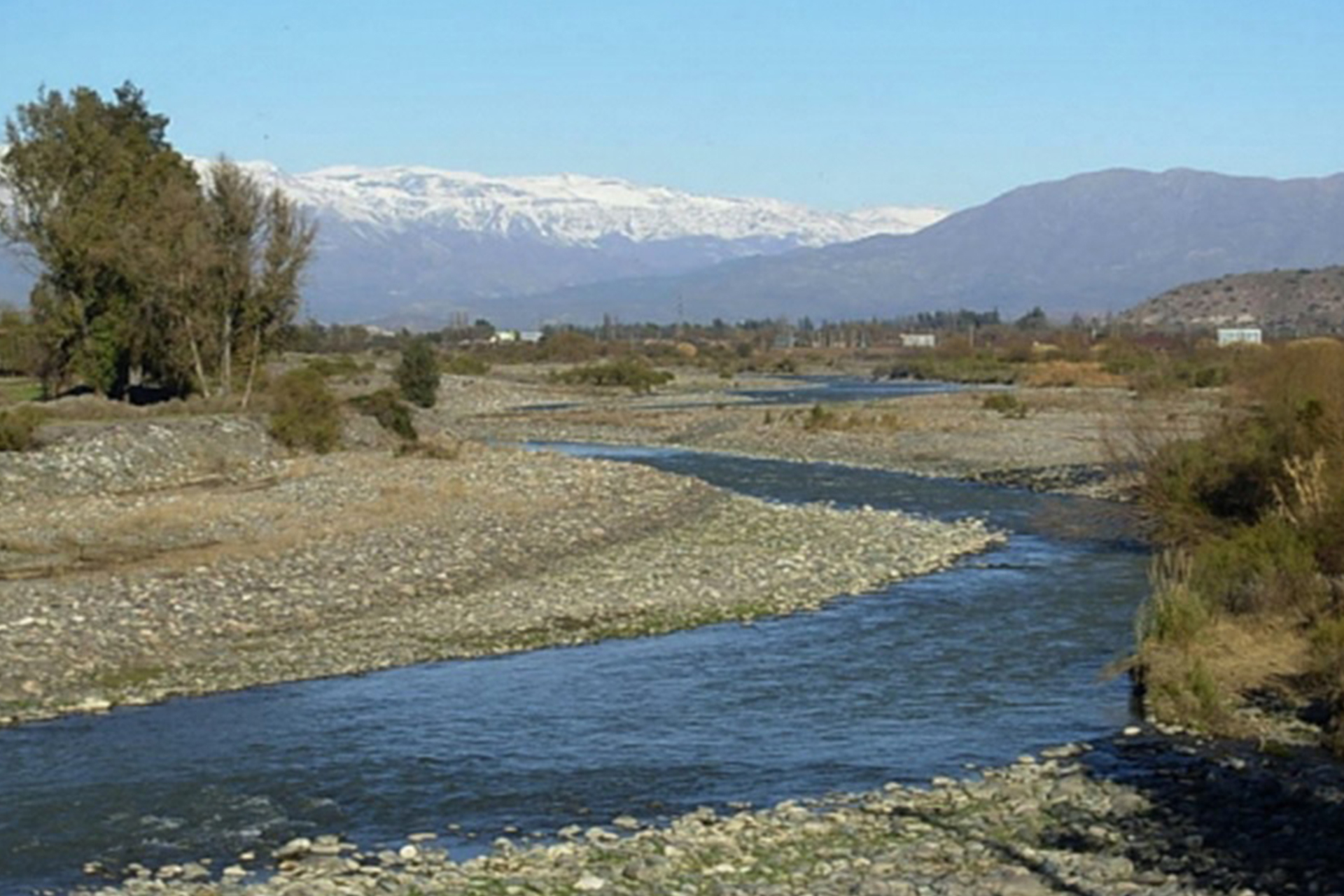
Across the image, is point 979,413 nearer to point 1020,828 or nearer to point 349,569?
point 349,569

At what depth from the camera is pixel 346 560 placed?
87.1ft

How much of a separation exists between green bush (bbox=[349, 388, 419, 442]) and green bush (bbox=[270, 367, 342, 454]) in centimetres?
123

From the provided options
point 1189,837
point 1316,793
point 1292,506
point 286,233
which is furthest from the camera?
point 286,233

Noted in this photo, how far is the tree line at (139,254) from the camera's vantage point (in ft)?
165

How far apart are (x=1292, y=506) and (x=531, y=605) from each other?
404 inches

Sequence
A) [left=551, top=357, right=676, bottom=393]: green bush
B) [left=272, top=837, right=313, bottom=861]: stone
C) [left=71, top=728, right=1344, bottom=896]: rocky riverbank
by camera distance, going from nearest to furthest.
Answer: [left=71, top=728, right=1344, bottom=896]: rocky riverbank
[left=272, top=837, right=313, bottom=861]: stone
[left=551, top=357, right=676, bottom=393]: green bush

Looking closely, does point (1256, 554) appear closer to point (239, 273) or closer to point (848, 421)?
point (239, 273)

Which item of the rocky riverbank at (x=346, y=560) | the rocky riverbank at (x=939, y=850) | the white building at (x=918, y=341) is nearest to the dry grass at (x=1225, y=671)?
the rocky riverbank at (x=939, y=850)

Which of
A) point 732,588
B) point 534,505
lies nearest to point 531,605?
point 732,588

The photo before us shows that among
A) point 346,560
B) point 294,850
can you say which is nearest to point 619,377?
point 346,560

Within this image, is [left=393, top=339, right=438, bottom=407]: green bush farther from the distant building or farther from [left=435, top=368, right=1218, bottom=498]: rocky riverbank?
the distant building

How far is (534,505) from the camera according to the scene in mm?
33906

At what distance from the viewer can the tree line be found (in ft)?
165

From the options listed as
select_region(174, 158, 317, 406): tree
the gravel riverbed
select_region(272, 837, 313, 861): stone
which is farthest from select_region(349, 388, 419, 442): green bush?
select_region(272, 837, 313, 861): stone
